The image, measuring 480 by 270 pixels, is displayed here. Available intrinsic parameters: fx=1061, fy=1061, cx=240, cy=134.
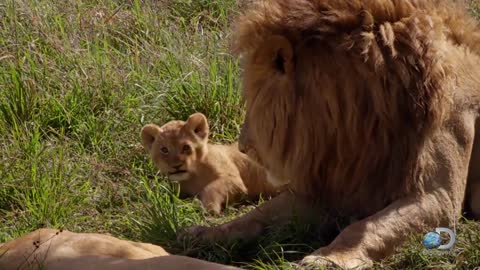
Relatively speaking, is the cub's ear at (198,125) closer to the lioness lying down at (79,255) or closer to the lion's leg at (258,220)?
the lion's leg at (258,220)

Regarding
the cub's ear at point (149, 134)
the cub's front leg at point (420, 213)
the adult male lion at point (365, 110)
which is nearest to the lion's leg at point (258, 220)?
the adult male lion at point (365, 110)

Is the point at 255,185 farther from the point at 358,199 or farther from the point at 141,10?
the point at 141,10

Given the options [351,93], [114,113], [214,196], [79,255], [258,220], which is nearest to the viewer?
[79,255]

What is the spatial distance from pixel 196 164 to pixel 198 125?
20 cm

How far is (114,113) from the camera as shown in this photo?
19.7ft

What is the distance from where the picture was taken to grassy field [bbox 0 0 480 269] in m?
4.48

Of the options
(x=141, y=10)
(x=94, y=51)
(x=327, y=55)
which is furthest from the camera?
(x=141, y=10)

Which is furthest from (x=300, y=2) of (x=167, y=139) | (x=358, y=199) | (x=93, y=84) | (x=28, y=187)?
(x=93, y=84)

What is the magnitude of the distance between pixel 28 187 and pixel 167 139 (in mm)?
736

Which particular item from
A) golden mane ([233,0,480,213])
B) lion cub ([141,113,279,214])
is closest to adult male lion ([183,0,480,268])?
golden mane ([233,0,480,213])

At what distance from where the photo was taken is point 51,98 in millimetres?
6016

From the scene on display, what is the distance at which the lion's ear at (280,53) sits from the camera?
167 inches

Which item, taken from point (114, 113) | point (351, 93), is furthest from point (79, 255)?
point (114, 113)

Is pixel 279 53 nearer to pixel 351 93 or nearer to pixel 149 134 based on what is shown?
pixel 351 93
